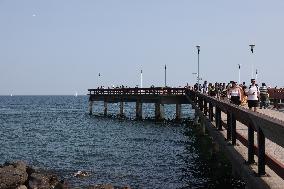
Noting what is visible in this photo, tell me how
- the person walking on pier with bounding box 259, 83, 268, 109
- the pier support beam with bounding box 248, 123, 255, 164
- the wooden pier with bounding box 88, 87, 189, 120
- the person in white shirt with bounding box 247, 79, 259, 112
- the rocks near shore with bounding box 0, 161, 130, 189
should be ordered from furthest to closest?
the wooden pier with bounding box 88, 87, 189, 120
the person walking on pier with bounding box 259, 83, 268, 109
the person in white shirt with bounding box 247, 79, 259, 112
the rocks near shore with bounding box 0, 161, 130, 189
the pier support beam with bounding box 248, 123, 255, 164

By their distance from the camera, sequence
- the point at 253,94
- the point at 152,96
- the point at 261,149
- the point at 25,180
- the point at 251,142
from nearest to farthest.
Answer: the point at 261,149
the point at 251,142
the point at 25,180
the point at 253,94
the point at 152,96

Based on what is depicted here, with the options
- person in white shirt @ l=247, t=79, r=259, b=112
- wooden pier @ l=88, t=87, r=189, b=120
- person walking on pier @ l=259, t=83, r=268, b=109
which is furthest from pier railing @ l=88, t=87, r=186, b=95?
person in white shirt @ l=247, t=79, r=259, b=112

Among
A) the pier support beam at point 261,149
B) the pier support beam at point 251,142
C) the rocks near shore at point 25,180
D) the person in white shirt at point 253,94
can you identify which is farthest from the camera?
the person in white shirt at point 253,94

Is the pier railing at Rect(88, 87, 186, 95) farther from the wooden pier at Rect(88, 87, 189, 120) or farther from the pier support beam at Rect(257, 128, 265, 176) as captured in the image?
the pier support beam at Rect(257, 128, 265, 176)

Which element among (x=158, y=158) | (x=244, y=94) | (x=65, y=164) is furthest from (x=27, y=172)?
(x=244, y=94)

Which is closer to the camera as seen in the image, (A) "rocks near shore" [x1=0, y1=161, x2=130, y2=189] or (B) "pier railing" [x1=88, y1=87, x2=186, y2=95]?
(A) "rocks near shore" [x1=0, y1=161, x2=130, y2=189]

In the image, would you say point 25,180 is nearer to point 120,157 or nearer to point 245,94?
point 120,157

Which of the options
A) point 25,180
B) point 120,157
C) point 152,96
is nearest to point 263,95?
point 120,157

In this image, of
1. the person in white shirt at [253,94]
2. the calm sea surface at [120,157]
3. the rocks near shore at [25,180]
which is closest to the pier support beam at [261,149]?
the rocks near shore at [25,180]

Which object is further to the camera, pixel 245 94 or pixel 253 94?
pixel 245 94

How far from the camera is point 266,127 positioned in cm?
528

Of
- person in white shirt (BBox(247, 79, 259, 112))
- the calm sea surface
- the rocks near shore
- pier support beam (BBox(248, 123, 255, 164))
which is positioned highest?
person in white shirt (BBox(247, 79, 259, 112))

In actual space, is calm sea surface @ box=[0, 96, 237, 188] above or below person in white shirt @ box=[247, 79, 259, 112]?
below

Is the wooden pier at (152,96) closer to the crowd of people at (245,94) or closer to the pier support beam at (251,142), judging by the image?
the crowd of people at (245,94)
